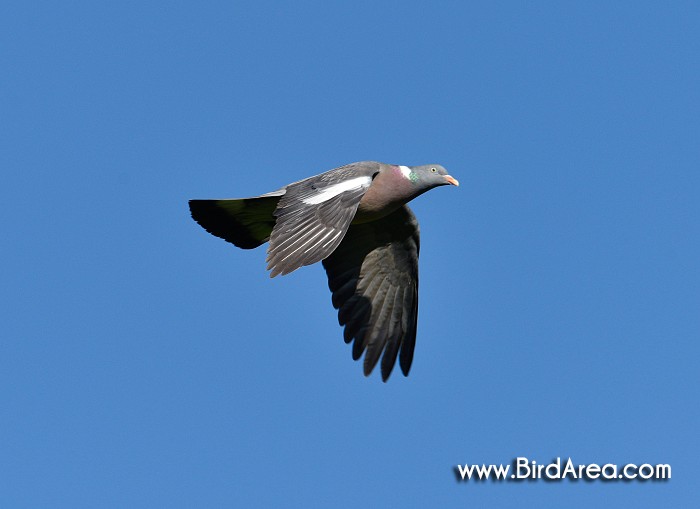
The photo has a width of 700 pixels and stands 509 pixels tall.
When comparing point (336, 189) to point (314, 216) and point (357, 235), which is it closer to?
point (314, 216)

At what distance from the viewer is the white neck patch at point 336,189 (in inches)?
368

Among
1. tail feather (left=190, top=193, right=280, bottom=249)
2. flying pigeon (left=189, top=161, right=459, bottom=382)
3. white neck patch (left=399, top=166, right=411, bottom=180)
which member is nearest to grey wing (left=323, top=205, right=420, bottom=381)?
flying pigeon (left=189, top=161, right=459, bottom=382)

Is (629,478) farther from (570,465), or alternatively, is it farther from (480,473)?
(480,473)

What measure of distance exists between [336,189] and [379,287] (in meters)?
2.34

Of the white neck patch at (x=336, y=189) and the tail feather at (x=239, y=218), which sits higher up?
the tail feather at (x=239, y=218)

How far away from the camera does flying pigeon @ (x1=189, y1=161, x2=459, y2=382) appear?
29.5 feet

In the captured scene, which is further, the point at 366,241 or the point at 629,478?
the point at 366,241

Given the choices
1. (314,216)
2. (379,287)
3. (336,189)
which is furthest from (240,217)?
(379,287)

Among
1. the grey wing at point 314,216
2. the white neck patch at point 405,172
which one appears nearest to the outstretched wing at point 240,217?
the grey wing at point 314,216

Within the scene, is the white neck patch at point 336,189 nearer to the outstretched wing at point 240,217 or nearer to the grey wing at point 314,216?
the grey wing at point 314,216

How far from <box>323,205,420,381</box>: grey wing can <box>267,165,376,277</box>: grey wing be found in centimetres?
153

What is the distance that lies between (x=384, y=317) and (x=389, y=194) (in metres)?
1.63

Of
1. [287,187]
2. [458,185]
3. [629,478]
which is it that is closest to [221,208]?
[287,187]

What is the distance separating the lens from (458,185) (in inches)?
427
